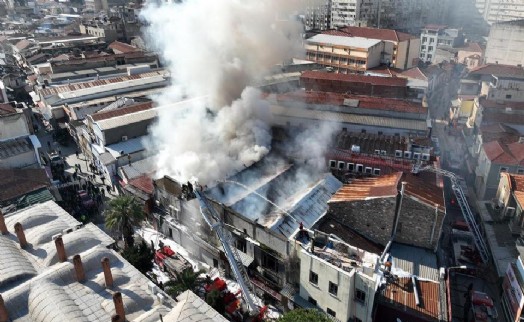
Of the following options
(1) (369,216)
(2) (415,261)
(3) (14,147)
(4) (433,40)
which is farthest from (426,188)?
(4) (433,40)

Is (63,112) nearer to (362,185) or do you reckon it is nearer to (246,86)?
(246,86)

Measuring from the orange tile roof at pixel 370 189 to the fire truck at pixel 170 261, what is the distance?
8.62m

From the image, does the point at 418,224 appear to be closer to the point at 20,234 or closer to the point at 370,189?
the point at 370,189

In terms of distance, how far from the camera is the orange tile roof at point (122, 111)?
1326 inches

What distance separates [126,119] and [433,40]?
54386mm

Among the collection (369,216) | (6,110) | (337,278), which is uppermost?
(6,110)

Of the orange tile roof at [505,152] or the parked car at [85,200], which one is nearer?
the parked car at [85,200]

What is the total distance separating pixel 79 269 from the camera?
1580 cm

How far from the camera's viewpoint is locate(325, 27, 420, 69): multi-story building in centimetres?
5306

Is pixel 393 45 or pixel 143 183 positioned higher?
pixel 393 45

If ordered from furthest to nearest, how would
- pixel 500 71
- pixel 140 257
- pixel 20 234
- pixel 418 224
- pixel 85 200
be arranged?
pixel 500 71, pixel 85 200, pixel 140 257, pixel 418 224, pixel 20 234

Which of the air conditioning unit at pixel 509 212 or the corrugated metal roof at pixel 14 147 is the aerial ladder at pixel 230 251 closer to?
the corrugated metal roof at pixel 14 147

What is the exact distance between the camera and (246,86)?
1216 inches

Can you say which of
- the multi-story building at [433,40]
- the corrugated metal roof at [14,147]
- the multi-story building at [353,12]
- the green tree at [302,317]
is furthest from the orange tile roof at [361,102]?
the multi-story building at [353,12]
